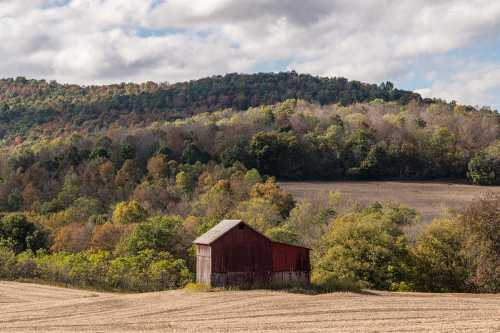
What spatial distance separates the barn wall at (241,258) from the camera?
50.3 meters

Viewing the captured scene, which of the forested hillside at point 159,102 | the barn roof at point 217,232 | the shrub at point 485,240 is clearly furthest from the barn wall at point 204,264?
the forested hillside at point 159,102

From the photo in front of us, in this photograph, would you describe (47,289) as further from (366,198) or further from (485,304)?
(366,198)

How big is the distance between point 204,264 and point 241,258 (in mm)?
2732

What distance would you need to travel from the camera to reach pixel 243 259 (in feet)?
167

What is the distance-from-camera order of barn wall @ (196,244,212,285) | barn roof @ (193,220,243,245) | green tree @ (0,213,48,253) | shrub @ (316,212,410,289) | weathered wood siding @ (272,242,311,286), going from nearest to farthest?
barn wall @ (196,244,212,285) → barn roof @ (193,220,243,245) → weathered wood siding @ (272,242,311,286) → shrub @ (316,212,410,289) → green tree @ (0,213,48,253)

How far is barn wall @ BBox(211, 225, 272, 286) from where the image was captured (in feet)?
165

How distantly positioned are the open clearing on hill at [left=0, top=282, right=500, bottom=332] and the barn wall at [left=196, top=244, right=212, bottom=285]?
1.89m

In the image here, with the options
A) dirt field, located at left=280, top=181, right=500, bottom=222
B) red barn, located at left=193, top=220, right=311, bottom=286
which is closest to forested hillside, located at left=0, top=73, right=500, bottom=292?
red barn, located at left=193, top=220, right=311, bottom=286

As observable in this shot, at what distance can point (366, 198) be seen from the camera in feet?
307

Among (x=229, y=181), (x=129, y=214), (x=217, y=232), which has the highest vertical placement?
(x=229, y=181)

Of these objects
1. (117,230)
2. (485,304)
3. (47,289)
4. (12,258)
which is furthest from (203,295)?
(117,230)

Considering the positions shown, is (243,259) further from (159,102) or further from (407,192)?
(159,102)

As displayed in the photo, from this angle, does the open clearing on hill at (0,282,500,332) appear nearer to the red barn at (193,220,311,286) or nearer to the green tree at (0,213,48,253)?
the red barn at (193,220,311,286)

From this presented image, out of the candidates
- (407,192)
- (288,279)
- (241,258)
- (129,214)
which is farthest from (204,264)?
(407,192)
